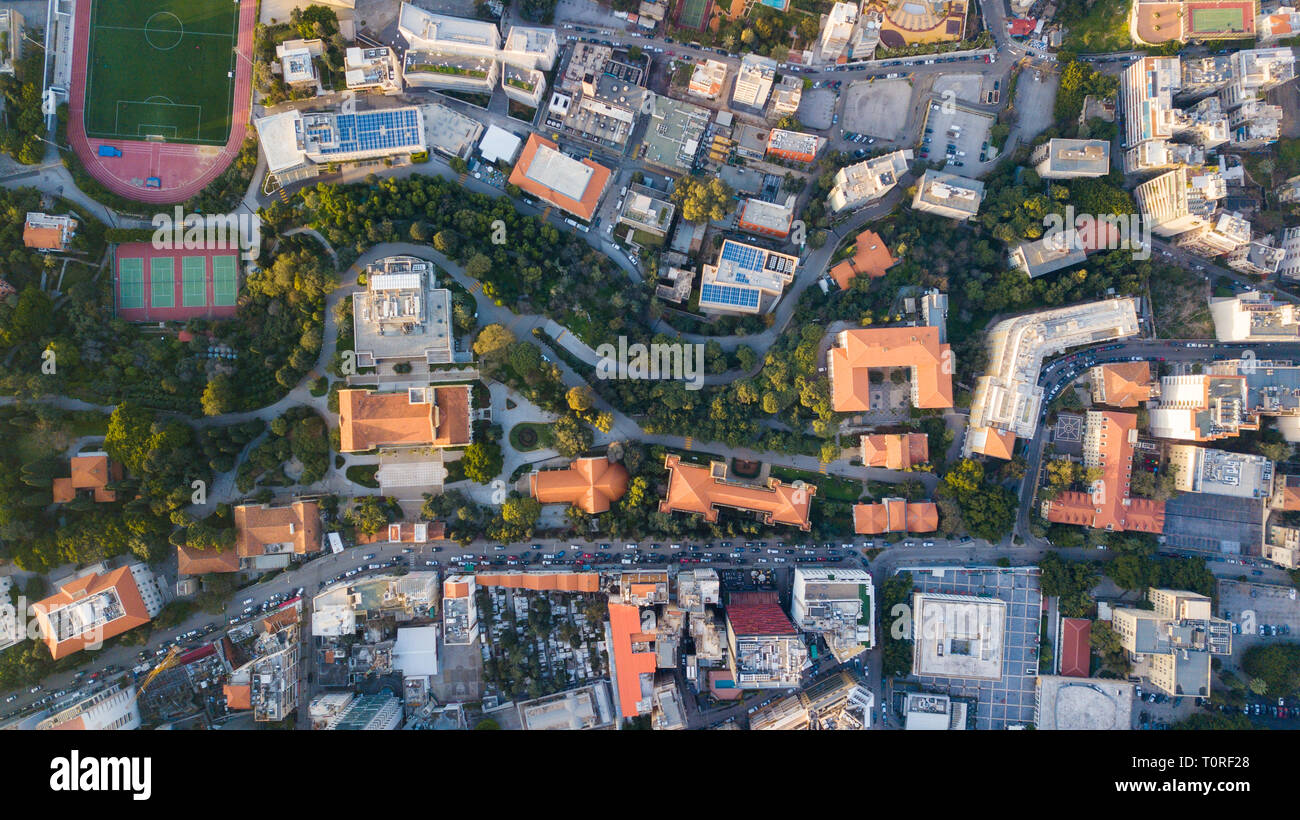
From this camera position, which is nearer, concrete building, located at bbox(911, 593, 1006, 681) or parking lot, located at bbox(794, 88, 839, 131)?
concrete building, located at bbox(911, 593, 1006, 681)

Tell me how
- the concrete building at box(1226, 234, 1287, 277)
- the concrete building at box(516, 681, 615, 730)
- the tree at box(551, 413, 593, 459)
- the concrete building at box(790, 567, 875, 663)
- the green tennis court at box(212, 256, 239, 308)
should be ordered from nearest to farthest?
the concrete building at box(790, 567, 875, 663) < the tree at box(551, 413, 593, 459) < the concrete building at box(516, 681, 615, 730) < the green tennis court at box(212, 256, 239, 308) < the concrete building at box(1226, 234, 1287, 277)

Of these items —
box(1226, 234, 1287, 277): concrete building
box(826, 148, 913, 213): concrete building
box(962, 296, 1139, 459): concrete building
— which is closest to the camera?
box(962, 296, 1139, 459): concrete building

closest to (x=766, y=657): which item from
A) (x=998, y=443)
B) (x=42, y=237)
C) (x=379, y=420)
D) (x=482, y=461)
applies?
(x=998, y=443)

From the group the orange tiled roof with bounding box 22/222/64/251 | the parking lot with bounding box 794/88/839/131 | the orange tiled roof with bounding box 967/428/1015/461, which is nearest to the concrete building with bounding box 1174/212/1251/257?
the orange tiled roof with bounding box 967/428/1015/461

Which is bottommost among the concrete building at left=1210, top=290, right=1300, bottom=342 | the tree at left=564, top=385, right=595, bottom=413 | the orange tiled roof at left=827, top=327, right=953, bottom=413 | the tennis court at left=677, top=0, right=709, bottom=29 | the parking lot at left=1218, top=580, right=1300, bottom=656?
the parking lot at left=1218, top=580, right=1300, bottom=656

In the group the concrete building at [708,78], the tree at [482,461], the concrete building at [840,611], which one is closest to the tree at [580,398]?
the tree at [482,461]

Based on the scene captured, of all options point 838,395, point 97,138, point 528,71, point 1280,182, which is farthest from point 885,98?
point 97,138

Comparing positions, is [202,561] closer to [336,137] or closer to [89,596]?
[89,596]

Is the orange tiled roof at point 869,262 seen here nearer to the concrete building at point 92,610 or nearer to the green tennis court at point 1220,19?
the green tennis court at point 1220,19

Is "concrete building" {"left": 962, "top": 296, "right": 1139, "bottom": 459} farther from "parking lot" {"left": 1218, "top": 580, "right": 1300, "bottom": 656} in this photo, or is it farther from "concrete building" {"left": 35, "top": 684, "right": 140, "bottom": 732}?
"concrete building" {"left": 35, "top": 684, "right": 140, "bottom": 732}
